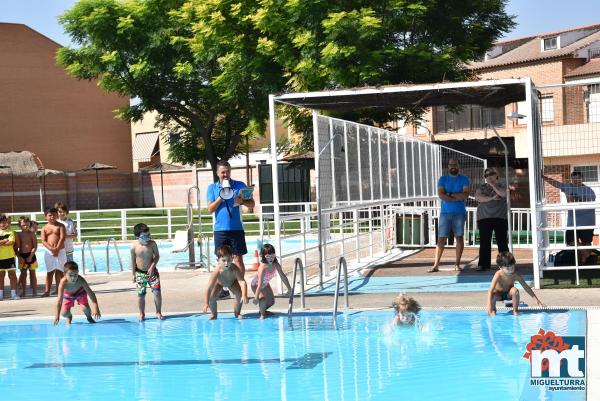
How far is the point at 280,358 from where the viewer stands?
10.1 metres

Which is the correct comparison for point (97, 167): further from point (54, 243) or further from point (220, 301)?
point (220, 301)

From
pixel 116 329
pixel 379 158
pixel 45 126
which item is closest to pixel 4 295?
pixel 116 329

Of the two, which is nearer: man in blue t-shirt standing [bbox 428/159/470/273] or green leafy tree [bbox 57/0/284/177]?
man in blue t-shirt standing [bbox 428/159/470/273]

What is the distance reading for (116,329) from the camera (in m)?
12.6

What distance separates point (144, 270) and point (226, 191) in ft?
5.88

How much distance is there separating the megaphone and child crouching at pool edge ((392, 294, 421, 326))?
371 centimetres

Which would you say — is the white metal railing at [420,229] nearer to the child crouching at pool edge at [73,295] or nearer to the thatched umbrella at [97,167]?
the child crouching at pool edge at [73,295]

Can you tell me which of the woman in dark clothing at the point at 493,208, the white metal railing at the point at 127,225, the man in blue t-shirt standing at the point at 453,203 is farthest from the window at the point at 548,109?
the woman in dark clothing at the point at 493,208

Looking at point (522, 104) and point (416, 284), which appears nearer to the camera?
point (416, 284)

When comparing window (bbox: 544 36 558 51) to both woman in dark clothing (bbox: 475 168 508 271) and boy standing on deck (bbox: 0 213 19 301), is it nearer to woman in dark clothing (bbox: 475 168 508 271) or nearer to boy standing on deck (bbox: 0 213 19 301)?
woman in dark clothing (bbox: 475 168 508 271)

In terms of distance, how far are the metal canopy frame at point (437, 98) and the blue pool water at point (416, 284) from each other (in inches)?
54.3

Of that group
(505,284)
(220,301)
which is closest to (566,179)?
(220,301)

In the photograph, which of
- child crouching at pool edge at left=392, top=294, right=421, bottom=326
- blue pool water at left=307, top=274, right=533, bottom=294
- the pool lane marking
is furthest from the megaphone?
the pool lane marking

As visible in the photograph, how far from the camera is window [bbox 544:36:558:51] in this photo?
52.1 m
